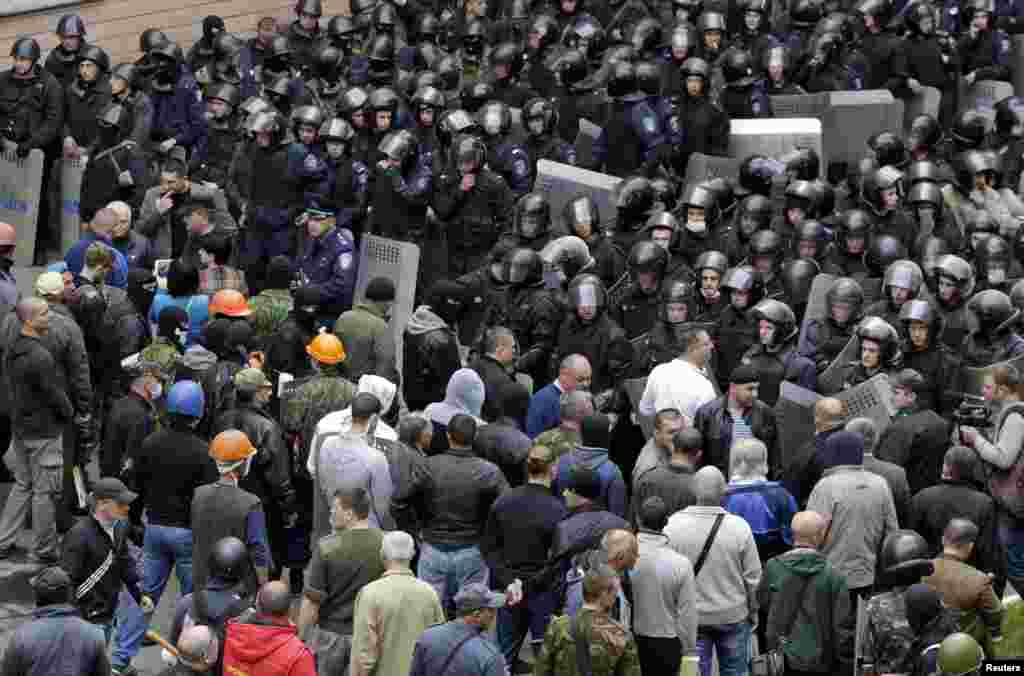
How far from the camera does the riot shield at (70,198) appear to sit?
20625mm

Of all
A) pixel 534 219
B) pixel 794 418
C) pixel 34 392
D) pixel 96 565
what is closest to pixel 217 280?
pixel 34 392

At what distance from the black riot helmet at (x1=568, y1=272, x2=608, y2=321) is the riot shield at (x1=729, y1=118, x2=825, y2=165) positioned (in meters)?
4.58

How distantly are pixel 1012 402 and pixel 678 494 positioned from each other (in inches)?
91.4

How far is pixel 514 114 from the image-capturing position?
71.3ft

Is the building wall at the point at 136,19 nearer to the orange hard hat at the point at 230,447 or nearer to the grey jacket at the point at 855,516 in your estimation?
the orange hard hat at the point at 230,447

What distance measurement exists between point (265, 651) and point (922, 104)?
12.9m

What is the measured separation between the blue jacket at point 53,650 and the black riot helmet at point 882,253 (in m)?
7.91

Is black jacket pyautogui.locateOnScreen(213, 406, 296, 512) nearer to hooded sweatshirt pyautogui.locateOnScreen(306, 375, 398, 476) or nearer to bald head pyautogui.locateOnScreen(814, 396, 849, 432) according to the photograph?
hooded sweatshirt pyautogui.locateOnScreen(306, 375, 398, 476)

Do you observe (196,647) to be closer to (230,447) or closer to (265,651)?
(265,651)

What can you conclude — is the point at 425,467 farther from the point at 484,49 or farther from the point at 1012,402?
the point at 484,49

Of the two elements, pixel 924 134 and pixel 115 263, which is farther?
pixel 924 134

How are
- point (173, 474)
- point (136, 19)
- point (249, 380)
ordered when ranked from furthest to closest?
point (136, 19) → point (249, 380) → point (173, 474)

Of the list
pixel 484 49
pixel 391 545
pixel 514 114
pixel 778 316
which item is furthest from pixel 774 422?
pixel 484 49

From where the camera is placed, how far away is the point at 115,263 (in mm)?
17156
